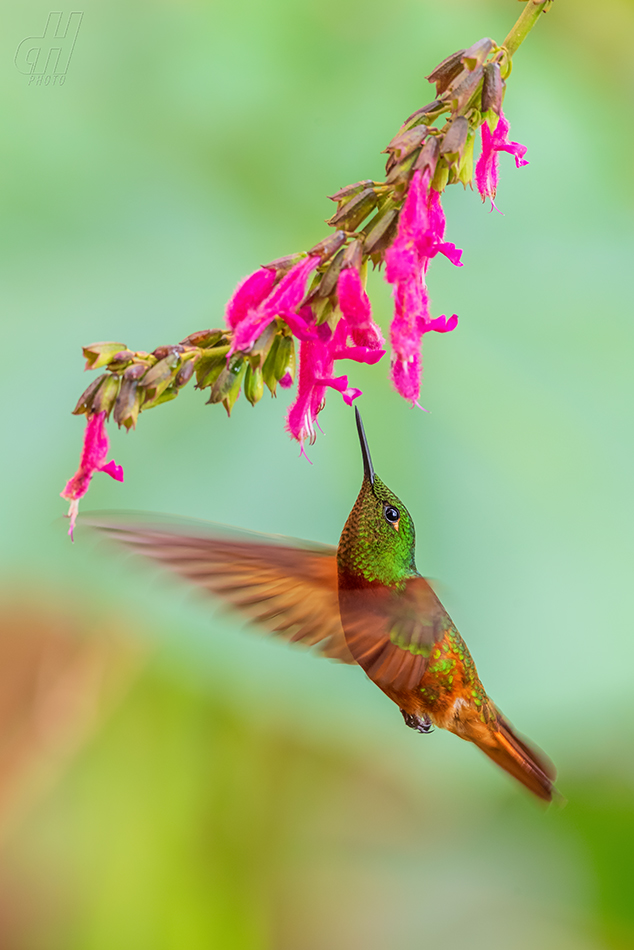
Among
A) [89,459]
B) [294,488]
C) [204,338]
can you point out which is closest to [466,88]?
[204,338]

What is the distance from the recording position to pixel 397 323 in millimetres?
506

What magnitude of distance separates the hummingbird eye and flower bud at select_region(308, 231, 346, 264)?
261 mm

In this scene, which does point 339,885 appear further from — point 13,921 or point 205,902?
point 13,921

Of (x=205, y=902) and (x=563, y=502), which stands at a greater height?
(x=563, y=502)

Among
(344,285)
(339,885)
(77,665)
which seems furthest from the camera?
(339,885)

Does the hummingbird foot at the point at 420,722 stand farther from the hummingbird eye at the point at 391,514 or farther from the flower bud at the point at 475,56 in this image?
the flower bud at the point at 475,56

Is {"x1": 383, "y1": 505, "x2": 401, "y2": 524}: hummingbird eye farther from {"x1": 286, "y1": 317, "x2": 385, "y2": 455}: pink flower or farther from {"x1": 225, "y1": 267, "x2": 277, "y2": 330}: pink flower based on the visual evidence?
{"x1": 225, "y1": 267, "x2": 277, "y2": 330}: pink flower

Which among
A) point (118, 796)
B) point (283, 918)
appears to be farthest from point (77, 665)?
point (283, 918)

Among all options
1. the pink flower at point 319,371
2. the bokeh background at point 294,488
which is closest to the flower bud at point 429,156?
the pink flower at point 319,371

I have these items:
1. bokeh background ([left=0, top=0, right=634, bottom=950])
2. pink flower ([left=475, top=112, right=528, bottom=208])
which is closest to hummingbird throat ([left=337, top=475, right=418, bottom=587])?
pink flower ([left=475, top=112, right=528, bottom=208])

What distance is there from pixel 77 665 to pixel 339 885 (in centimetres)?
65

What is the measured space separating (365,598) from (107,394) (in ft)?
1.00

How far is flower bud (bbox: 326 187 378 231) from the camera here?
1.55 ft

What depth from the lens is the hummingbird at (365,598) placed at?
0.61 m
